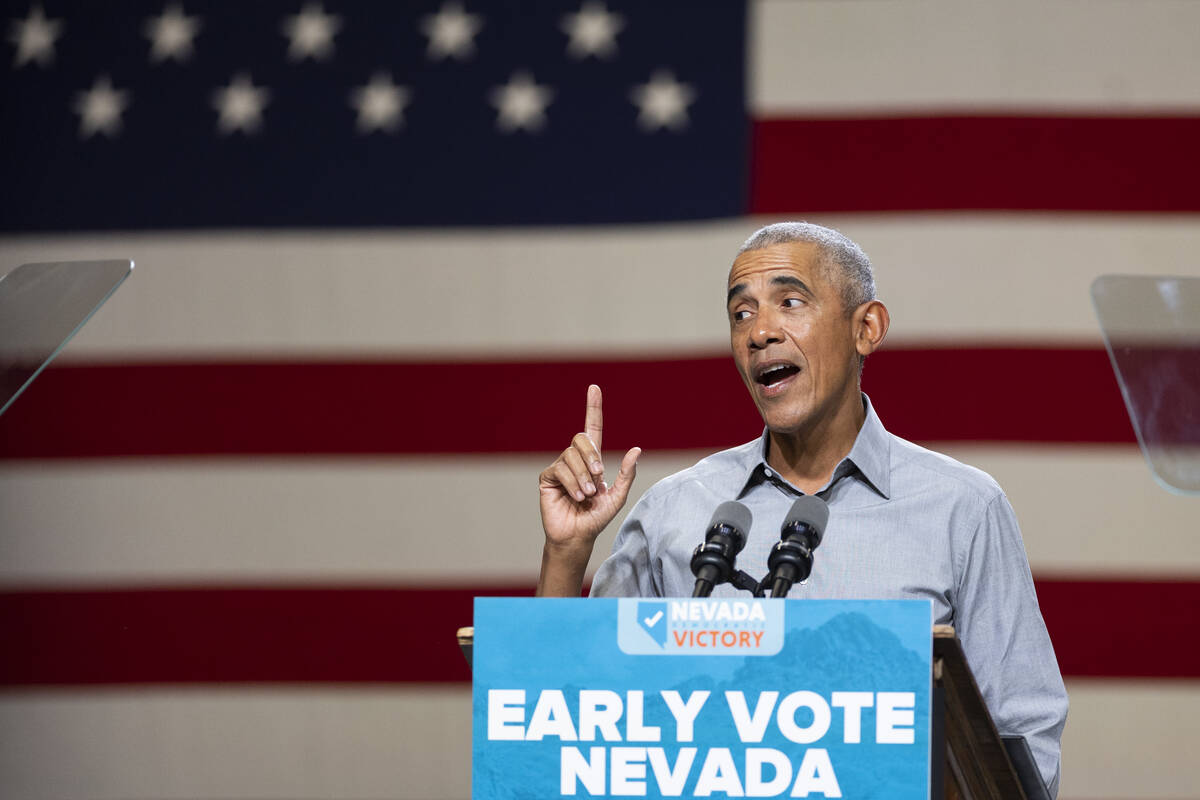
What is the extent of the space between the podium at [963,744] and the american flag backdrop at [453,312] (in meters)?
1.67

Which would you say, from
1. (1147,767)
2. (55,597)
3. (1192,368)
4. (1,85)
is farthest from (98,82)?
(1147,767)

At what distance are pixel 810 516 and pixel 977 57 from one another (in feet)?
6.71

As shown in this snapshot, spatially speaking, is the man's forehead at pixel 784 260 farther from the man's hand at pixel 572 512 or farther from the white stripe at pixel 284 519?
the white stripe at pixel 284 519

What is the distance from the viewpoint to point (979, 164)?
9.57 ft

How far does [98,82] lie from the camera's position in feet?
10.5

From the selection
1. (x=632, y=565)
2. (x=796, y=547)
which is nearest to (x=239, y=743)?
(x=632, y=565)

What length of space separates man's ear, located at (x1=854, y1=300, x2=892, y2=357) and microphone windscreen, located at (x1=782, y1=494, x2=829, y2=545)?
640 millimetres

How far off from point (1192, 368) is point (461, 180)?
1.63m

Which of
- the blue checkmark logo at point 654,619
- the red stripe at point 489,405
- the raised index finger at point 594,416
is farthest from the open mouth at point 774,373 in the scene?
the red stripe at point 489,405

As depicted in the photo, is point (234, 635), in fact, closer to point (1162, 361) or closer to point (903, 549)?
point (903, 549)

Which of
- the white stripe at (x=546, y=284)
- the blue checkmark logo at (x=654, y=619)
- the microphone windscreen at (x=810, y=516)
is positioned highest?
the white stripe at (x=546, y=284)

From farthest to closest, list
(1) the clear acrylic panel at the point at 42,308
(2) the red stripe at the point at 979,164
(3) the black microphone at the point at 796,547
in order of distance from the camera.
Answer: (2) the red stripe at the point at 979,164 → (1) the clear acrylic panel at the point at 42,308 → (3) the black microphone at the point at 796,547

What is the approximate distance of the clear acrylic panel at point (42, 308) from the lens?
1.43 meters

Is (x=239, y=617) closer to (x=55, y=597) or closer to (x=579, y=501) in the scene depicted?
(x=55, y=597)
